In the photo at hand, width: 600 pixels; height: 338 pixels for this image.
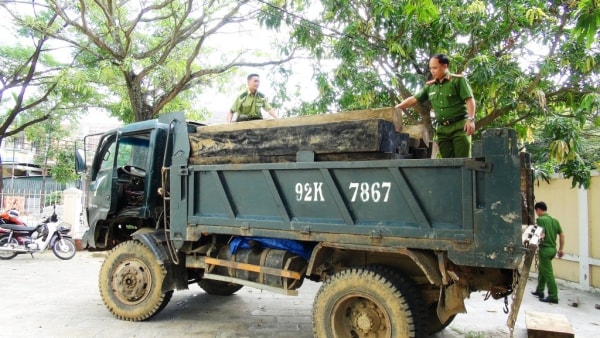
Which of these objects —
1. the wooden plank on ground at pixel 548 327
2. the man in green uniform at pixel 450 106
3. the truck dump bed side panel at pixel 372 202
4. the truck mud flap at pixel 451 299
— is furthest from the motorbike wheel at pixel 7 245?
the wooden plank on ground at pixel 548 327

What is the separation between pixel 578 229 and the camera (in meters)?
7.81

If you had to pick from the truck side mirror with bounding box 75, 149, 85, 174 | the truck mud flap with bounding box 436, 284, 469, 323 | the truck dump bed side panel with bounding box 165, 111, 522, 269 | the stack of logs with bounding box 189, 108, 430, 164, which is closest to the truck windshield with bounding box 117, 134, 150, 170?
the truck side mirror with bounding box 75, 149, 85, 174

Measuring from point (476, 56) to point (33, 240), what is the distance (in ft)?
32.0

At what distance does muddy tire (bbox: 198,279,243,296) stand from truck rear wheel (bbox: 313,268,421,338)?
9.03 feet

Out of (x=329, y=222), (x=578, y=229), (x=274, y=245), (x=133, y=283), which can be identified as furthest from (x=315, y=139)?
(x=578, y=229)

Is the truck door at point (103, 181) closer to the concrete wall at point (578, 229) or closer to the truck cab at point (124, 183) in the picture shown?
the truck cab at point (124, 183)

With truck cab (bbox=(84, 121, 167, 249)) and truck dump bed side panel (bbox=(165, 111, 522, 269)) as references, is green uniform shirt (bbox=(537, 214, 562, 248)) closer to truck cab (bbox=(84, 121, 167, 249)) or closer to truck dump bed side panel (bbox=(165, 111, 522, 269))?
truck dump bed side panel (bbox=(165, 111, 522, 269))

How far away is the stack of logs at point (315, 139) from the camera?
11.9 ft

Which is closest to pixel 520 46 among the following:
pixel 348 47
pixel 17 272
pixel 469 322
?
pixel 348 47

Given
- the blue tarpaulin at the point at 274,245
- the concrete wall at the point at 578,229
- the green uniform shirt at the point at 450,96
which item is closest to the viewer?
the green uniform shirt at the point at 450,96

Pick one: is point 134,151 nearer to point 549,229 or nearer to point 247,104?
point 247,104

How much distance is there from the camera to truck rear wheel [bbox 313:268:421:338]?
340cm

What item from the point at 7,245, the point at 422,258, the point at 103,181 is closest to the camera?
the point at 422,258

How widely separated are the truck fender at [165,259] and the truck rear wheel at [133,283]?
65mm
